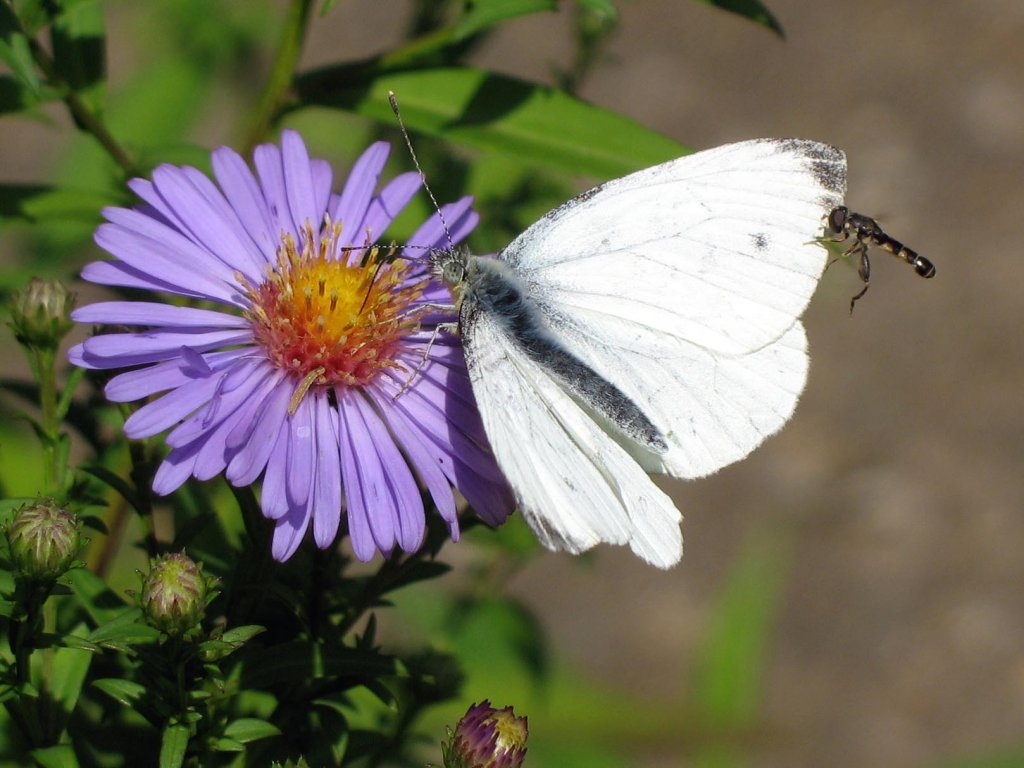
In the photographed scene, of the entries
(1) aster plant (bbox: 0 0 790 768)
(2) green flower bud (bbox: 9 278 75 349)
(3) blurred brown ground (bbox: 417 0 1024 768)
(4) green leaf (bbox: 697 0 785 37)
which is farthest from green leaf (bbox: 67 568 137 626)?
(3) blurred brown ground (bbox: 417 0 1024 768)

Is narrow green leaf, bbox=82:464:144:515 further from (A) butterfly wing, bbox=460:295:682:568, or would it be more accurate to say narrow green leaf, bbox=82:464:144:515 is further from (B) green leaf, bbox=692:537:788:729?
(B) green leaf, bbox=692:537:788:729

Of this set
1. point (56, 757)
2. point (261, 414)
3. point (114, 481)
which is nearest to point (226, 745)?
point (56, 757)

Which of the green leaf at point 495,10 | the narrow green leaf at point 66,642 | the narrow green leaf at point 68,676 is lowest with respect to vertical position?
the narrow green leaf at point 68,676

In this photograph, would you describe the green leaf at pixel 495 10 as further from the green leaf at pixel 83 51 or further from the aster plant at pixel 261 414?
the green leaf at pixel 83 51

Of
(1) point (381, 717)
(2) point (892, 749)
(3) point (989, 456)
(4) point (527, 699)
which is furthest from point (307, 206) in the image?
(3) point (989, 456)

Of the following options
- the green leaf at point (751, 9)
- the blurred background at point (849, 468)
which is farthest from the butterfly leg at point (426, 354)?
the blurred background at point (849, 468)

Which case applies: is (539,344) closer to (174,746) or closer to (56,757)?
(174,746)
